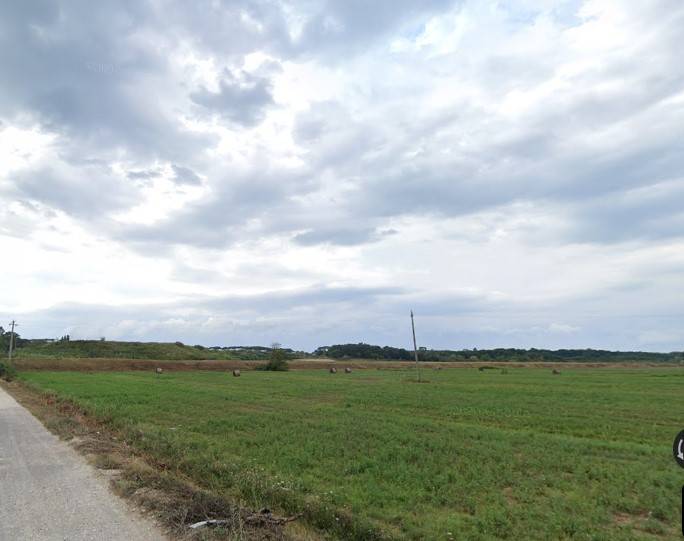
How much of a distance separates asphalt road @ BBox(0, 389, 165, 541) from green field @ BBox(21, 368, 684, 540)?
77.5 inches

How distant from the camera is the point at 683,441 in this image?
389 centimetres

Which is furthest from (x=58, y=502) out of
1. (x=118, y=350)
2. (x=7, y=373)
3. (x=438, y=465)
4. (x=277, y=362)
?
(x=118, y=350)

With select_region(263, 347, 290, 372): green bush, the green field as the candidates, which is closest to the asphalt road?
the green field

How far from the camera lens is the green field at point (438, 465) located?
828 cm

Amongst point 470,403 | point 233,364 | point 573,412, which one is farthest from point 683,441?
point 233,364

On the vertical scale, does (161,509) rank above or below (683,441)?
below

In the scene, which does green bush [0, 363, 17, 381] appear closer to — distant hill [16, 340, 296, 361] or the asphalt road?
the asphalt road

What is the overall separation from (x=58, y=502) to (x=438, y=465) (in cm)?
850

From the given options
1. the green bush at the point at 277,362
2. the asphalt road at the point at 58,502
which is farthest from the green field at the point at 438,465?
the green bush at the point at 277,362

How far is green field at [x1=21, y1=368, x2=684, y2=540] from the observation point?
828 cm

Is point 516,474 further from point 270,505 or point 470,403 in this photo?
point 470,403

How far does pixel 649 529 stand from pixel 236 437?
12.1m

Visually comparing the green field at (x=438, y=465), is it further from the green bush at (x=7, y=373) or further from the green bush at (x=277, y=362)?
the green bush at (x=277, y=362)

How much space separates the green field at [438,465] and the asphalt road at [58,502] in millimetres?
1968
